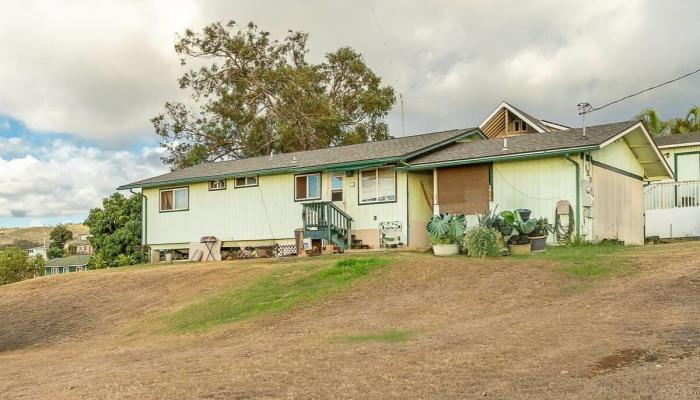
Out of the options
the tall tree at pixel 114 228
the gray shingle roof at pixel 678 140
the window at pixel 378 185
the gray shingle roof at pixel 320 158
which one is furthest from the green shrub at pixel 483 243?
the tall tree at pixel 114 228

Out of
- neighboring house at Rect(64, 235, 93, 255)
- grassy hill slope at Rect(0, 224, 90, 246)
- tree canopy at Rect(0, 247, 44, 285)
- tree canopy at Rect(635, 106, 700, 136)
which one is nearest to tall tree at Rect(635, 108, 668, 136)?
tree canopy at Rect(635, 106, 700, 136)

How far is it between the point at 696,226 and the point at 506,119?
1045cm

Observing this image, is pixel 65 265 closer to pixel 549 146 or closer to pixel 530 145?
pixel 530 145

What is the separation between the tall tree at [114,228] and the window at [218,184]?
10.8 m

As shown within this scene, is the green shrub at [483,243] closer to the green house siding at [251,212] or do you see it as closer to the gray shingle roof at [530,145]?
the gray shingle roof at [530,145]

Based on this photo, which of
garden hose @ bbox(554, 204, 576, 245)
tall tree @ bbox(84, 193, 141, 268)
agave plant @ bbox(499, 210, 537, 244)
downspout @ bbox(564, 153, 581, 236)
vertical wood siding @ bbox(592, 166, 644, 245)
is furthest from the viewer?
tall tree @ bbox(84, 193, 141, 268)

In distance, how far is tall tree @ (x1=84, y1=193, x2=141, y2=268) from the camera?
1577 inches

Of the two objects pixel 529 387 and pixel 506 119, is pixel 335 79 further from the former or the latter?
pixel 529 387

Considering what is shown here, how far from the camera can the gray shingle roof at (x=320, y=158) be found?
995 inches

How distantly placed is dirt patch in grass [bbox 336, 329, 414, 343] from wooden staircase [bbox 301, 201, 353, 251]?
510 inches

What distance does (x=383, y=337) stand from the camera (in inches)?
439

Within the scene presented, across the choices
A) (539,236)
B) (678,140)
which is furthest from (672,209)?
(539,236)

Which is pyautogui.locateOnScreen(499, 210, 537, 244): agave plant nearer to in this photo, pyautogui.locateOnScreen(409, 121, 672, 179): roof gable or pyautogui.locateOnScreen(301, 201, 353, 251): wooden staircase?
pyautogui.locateOnScreen(409, 121, 672, 179): roof gable

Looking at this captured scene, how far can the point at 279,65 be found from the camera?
46656 millimetres
